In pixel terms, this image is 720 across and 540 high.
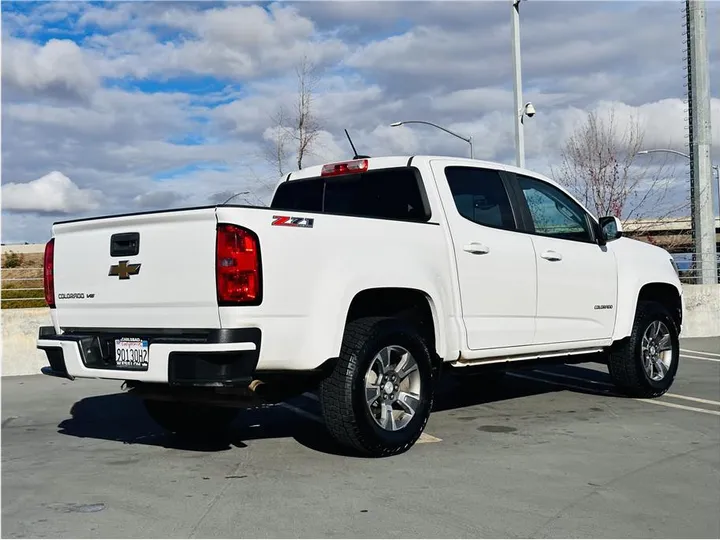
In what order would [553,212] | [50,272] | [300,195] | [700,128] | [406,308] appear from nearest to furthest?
1. [50,272]
2. [406,308]
3. [300,195]
4. [553,212]
5. [700,128]

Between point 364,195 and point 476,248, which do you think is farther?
point 364,195

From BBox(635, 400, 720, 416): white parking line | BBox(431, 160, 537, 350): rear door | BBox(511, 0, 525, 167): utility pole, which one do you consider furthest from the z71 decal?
BBox(511, 0, 525, 167): utility pole

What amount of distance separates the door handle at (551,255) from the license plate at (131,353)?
342 cm

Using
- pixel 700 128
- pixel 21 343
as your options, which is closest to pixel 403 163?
pixel 21 343

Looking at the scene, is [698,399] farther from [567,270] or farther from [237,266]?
[237,266]

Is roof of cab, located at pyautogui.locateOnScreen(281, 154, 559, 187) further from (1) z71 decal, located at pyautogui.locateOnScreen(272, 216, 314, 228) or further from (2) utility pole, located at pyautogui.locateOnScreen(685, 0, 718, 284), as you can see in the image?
(2) utility pole, located at pyautogui.locateOnScreen(685, 0, 718, 284)

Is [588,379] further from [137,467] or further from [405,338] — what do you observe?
[137,467]

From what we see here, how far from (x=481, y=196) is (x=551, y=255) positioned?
85 centimetres

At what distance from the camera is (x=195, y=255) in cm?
483

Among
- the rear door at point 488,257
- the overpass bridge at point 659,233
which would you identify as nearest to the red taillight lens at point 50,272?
the rear door at point 488,257

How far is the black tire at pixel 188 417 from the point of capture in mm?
6359

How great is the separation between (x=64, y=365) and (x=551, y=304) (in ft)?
12.7

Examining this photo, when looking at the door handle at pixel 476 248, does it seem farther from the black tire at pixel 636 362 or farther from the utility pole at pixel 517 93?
the utility pole at pixel 517 93

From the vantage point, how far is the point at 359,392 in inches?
206
